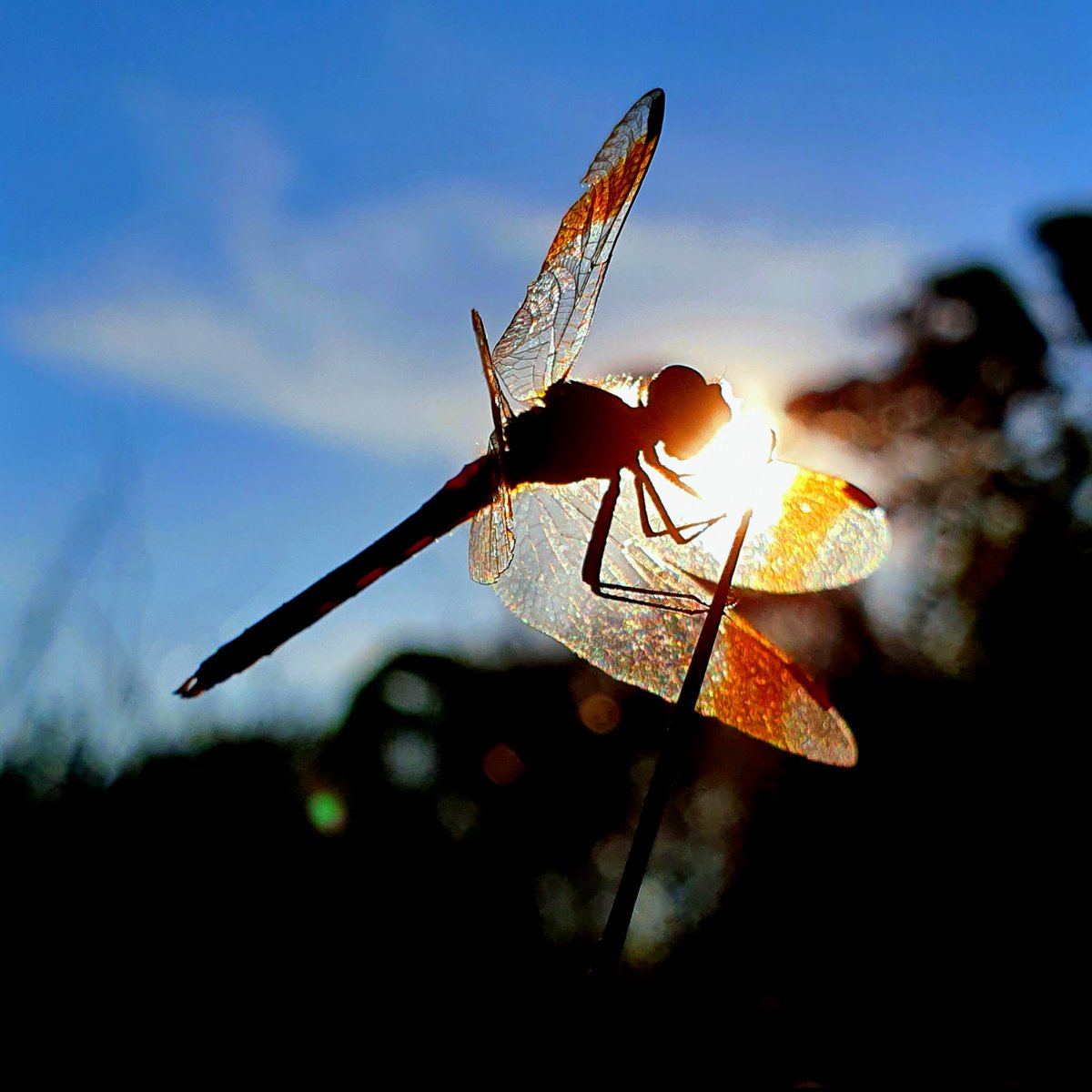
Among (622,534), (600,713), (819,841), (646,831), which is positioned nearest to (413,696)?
(600,713)

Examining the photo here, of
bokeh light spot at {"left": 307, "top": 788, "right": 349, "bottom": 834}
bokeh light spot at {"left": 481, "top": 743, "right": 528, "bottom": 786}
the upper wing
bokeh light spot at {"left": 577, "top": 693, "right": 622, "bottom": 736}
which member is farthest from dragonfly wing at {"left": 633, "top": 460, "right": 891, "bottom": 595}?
bokeh light spot at {"left": 481, "top": 743, "right": 528, "bottom": 786}

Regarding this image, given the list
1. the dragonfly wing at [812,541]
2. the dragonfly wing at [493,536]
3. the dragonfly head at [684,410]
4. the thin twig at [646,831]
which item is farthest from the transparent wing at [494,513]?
the thin twig at [646,831]

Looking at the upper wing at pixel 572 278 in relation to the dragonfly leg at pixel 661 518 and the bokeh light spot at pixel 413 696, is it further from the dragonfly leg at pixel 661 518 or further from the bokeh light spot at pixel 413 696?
the bokeh light spot at pixel 413 696

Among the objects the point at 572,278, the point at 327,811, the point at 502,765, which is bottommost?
the point at 327,811

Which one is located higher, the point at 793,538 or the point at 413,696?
the point at 793,538

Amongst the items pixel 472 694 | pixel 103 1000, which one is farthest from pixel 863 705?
pixel 103 1000

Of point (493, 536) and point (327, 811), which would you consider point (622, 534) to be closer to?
point (493, 536)

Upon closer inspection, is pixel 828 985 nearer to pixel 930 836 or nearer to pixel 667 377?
pixel 930 836
